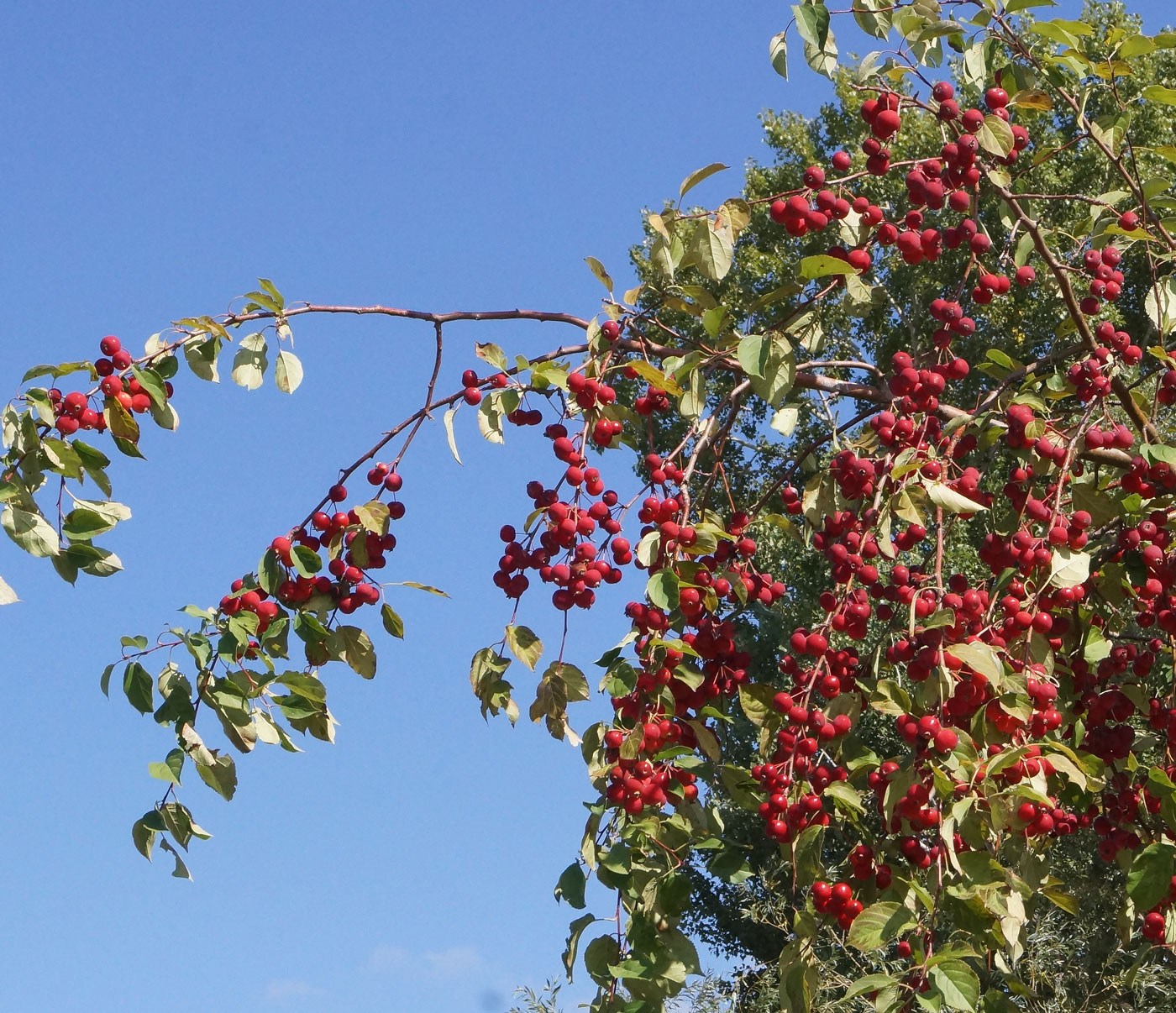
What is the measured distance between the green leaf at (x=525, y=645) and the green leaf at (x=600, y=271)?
608mm

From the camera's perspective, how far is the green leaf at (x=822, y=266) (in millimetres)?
1938

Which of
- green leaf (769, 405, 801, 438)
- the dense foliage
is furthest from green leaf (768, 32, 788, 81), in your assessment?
green leaf (769, 405, 801, 438)

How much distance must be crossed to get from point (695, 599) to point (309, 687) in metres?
0.65

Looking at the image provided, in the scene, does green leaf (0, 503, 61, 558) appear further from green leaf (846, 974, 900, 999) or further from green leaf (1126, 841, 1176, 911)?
green leaf (1126, 841, 1176, 911)

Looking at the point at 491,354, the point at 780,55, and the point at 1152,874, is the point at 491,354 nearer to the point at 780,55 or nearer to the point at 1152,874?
the point at 780,55

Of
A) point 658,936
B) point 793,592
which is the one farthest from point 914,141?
point 658,936

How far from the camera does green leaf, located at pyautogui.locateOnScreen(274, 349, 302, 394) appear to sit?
2.22 metres

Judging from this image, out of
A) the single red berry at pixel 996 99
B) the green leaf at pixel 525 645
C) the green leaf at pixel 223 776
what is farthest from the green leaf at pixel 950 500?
the green leaf at pixel 223 776

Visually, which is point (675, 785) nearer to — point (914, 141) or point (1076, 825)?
point (1076, 825)

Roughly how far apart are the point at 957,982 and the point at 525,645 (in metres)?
0.83

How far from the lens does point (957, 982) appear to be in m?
1.61

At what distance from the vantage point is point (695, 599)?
6.68ft

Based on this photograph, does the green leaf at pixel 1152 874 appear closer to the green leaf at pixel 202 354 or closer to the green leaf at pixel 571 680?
the green leaf at pixel 571 680

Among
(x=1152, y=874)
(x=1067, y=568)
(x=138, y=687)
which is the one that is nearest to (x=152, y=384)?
(x=138, y=687)
